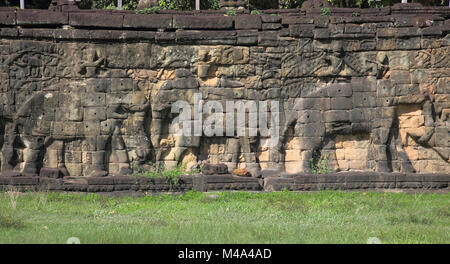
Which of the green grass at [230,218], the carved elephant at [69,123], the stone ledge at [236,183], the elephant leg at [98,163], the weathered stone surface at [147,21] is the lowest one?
the green grass at [230,218]

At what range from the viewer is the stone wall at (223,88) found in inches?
467

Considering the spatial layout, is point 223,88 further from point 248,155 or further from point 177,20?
point 177,20

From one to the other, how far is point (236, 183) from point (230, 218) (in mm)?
2362

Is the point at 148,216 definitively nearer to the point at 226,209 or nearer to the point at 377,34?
the point at 226,209

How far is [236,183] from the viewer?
11.5m

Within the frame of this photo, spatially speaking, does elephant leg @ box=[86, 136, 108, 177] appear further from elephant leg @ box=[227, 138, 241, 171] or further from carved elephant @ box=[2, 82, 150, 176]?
elephant leg @ box=[227, 138, 241, 171]

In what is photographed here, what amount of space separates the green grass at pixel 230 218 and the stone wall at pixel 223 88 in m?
1.33

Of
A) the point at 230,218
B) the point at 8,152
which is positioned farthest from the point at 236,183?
the point at 8,152

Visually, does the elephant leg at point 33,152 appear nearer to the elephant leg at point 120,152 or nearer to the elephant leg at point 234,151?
the elephant leg at point 120,152

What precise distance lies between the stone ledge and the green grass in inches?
17.2

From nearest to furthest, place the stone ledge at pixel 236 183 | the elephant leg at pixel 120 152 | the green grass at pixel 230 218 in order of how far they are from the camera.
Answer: the green grass at pixel 230 218 → the stone ledge at pixel 236 183 → the elephant leg at pixel 120 152

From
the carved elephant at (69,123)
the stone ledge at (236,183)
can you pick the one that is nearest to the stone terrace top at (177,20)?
the carved elephant at (69,123)

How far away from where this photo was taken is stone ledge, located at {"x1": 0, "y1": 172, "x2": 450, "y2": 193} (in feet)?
37.4

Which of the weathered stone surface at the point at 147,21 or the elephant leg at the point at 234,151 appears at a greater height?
the weathered stone surface at the point at 147,21
